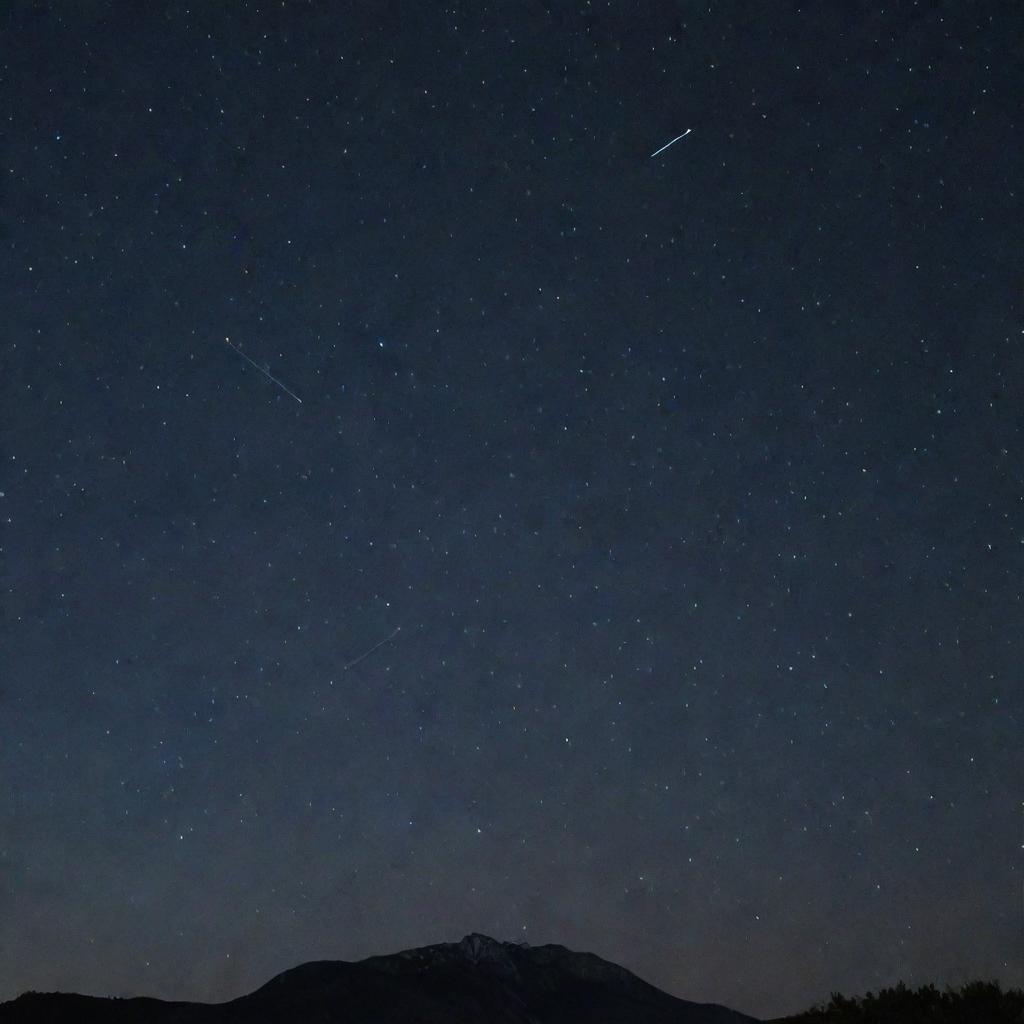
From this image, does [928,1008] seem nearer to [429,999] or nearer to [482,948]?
[429,999]

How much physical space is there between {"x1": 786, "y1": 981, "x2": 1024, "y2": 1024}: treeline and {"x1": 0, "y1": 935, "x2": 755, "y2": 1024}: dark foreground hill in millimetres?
15642

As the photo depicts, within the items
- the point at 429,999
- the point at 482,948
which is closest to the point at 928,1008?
the point at 429,999

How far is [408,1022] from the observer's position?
3806 cm

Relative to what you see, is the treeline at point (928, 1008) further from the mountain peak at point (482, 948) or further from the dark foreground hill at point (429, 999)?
the mountain peak at point (482, 948)

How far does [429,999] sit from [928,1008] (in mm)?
25461

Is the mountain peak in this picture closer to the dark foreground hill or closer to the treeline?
the dark foreground hill

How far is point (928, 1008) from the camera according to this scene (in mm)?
21109

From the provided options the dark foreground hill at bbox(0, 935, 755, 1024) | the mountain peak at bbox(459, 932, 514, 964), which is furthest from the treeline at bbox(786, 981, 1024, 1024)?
the mountain peak at bbox(459, 932, 514, 964)

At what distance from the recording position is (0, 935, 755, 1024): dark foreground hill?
3850 cm

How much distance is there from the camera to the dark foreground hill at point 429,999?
126 ft

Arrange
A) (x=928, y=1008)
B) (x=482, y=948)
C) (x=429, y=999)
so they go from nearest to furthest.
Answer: (x=928, y=1008), (x=429, y=999), (x=482, y=948)

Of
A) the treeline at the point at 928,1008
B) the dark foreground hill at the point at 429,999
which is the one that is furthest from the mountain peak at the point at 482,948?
the treeline at the point at 928,1008

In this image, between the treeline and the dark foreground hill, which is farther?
the dark foreground hill

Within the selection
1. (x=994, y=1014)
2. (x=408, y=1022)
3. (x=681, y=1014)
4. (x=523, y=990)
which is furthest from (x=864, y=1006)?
(x=523, y=990)
